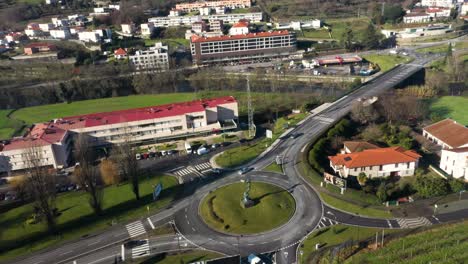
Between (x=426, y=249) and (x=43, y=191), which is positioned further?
(x=43, y=191)

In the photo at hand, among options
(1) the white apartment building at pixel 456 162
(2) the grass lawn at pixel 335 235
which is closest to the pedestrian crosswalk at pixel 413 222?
(2) the grass lawn at pixel 335 235

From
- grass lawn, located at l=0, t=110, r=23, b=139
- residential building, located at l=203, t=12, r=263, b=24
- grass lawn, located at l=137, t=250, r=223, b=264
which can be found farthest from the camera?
residential building, located at l=203, t=12, r=263, b=24

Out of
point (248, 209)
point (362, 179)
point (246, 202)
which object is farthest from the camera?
point (362, 179)

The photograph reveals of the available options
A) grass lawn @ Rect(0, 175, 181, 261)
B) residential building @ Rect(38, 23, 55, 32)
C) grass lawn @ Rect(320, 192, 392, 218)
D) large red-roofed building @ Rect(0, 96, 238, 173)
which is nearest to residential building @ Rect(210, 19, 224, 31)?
residential building @ Rect(38, 23, 55, 32)

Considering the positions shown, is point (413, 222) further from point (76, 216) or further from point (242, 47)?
point (242, 47)

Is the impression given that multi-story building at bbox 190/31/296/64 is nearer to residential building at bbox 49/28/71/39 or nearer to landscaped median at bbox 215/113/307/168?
residential building at bbox 49/28/71/39

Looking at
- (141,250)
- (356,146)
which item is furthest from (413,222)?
(141,250)
